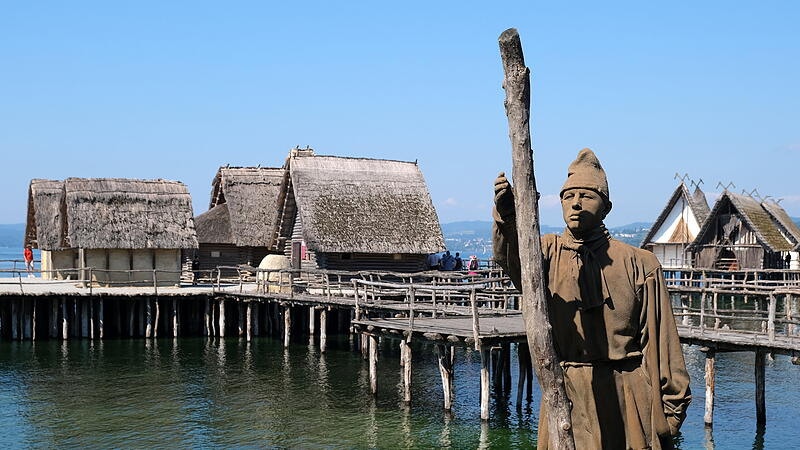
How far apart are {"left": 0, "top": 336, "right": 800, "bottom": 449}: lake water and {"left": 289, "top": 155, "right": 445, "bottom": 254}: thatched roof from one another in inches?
265

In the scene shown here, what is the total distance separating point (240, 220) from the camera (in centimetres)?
4322

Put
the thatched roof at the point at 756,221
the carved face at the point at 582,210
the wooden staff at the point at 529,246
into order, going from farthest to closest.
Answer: the thatched roof at the point at 756,221
the carved face at the point at 582,210
the wooden staff at the point at 529,246

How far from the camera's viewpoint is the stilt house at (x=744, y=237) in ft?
163

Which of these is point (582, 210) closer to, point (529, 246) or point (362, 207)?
point (529, 246)

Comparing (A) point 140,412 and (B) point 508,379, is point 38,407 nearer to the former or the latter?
(A) point 140,412

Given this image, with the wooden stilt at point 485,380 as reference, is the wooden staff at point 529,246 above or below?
above

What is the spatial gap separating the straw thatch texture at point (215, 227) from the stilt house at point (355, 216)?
3960 millimetres

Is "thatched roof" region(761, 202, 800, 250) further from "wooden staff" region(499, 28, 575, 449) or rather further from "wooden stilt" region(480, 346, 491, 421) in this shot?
"wooden staff" region(499, 28, 575, 449)

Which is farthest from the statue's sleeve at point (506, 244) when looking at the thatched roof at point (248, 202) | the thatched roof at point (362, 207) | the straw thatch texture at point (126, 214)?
the thatched roof at point (248, 202)

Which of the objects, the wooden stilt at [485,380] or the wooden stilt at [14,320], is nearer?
the wooden stilt at [485,380]

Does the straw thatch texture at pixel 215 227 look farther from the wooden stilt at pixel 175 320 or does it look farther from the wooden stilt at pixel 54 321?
the wooden stilt at pixel 54 321

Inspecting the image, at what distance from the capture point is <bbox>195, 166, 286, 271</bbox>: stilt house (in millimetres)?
42812

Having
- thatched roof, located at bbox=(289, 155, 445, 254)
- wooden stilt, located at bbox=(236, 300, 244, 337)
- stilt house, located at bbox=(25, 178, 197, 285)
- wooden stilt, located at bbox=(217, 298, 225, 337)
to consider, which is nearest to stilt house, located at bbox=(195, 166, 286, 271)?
thatched roof, located at bbox=(289, 155, 445, 254)

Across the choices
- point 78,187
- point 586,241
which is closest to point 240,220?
point 78,187
